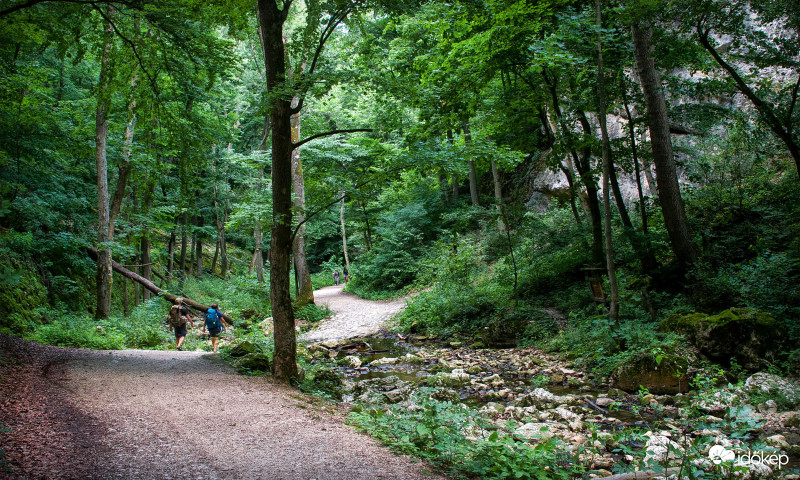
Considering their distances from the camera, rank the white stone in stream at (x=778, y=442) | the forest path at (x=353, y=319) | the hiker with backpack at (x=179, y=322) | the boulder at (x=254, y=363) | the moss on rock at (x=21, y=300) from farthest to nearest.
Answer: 1. the forest path at (x=353, y=319)
2. the hiker with backpack at (x=179, y=322)
3. the moss on rock at (x=21, y=300)
4. the boulder at (x=254, y=363)
5. the white stone in stream at (x=778, y=442)

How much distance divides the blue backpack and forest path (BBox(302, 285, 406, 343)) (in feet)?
10.1

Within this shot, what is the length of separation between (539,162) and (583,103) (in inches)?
339

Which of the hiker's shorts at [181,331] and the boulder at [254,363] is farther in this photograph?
the hiker's shorts at [181,331]

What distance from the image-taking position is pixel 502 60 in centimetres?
993

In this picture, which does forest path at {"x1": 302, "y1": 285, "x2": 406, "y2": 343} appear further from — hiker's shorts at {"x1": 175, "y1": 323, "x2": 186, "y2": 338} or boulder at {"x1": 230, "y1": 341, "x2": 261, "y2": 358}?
boulder at {"x1": 230, "y1": 341, "x2": 261, "y2": 358}

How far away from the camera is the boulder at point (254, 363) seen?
24.1 ft

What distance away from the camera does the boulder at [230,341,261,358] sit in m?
8.26

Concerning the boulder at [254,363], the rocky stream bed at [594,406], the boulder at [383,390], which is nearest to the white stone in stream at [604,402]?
the rocky stream bed at [594,406]

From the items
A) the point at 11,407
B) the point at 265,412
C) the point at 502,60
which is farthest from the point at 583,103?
the point at 11,407

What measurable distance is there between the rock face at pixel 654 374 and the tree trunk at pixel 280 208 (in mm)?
5686

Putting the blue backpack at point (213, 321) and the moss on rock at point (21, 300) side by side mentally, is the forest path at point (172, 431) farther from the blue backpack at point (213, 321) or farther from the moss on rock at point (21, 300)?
the blue backpack at point (213, 321)

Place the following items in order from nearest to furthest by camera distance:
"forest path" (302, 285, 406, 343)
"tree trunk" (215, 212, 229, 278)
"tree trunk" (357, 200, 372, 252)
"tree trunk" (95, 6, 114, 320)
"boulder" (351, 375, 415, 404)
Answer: "boulder" (351, 375, 415, 404), "tree trunk" (95, 6, 114, 320), "forest path" (302, 285, 406, 343), "tree trunk" (215, 212, 229, 278), "tree trunk" (357, 200, 372, 252)

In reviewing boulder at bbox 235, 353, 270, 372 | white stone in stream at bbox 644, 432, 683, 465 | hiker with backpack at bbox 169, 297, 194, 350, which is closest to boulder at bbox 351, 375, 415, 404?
boulder at bbox 235, 353, 270, 372

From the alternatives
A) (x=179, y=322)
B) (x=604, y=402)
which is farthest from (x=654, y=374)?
(x=179, y=322)
